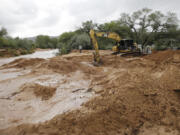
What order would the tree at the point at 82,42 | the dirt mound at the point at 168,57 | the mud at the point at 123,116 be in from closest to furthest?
the mud at the point at 123,116
the dirt mound at the point at 168,57
the tree at the point at 82,42

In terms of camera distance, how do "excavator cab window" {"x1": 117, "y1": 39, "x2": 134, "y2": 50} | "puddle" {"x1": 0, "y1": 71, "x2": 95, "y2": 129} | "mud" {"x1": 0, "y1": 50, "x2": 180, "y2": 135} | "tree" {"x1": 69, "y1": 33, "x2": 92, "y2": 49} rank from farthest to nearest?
"tree" {"x1": 69, "y1": 33, "x2": 92, "y2": 49}
"excavator cab window" {"x1": 117, "y1": 39, "x2": 134, "y2": 50}
"puddle" {"x1": 0, "y1": 71, "x2": 95, "y2": 129}
"mud" {"x1": 0, "y1": 50, "x2": 180, "y2": 135}

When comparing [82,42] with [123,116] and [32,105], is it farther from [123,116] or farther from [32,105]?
[123,116]

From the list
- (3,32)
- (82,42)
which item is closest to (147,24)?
(82,42)

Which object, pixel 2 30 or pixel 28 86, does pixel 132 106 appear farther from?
pixel 2 30

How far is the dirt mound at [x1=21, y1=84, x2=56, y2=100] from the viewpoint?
357cm

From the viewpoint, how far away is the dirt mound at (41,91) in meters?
3.57

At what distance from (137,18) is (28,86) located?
2341 centimetres

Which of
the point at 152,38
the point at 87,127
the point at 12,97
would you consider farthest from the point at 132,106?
the point at 152,38

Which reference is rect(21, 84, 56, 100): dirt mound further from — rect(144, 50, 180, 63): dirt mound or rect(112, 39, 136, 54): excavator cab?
rect(112, 39, 136, 54): excavator cab

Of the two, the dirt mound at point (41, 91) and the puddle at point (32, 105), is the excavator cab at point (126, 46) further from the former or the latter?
the dirt mound at point (41, 91)

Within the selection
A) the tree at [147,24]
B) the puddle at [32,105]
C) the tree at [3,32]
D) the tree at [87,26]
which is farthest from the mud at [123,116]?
the tree at [3,32]

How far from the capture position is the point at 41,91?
12.4ft

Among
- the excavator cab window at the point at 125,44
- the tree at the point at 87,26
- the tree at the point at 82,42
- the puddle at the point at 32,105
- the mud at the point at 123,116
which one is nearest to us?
the mud at the point at 123,116

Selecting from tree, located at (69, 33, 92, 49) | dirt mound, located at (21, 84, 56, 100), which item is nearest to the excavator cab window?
dirt mound, located at (21, 84, 56, 100)
